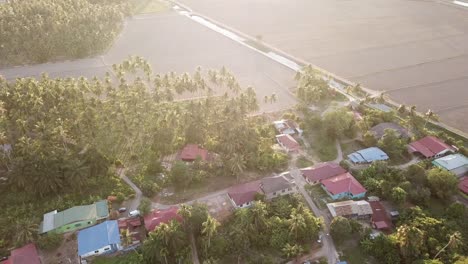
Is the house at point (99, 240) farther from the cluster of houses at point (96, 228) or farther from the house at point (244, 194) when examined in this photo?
the house at point (244, 194)

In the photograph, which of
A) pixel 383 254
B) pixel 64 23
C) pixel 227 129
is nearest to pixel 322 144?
pixel 227 129

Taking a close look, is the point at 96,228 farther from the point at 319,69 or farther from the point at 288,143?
the point at 319,69

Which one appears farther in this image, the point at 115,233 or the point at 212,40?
the point at 212,40

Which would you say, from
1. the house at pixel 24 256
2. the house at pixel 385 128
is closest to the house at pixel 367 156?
the house at pixel 385 128

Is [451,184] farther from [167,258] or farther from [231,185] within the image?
[167,258]

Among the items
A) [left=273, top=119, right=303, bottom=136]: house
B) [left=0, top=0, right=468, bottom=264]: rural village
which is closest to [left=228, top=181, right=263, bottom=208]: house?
[left=0, top=0, right=468, bottom=264]: rural village

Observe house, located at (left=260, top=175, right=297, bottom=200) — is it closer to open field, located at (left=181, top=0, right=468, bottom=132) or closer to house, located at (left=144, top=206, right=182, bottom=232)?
house, located at (left=144, top=206, right=182, bottom=232)

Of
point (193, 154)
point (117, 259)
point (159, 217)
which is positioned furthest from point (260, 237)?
point (193, 154)
